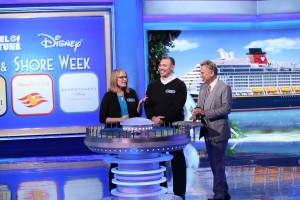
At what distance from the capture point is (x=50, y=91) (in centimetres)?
791

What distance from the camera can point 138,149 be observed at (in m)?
3.44

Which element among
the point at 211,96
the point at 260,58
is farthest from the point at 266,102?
the point at 211,96

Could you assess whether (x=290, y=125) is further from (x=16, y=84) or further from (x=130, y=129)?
(x=130, y=129)

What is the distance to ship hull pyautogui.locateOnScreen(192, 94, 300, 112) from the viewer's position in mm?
13367

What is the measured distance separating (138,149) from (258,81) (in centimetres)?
1082

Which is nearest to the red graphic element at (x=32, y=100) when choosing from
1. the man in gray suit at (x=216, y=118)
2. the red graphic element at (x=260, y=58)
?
the man in gray suit at (x=216, y=118)

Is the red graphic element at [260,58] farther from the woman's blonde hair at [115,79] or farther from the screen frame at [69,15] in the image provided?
the woman's blonde hair at [115,79]

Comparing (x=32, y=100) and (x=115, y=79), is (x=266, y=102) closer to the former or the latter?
(x=32, y=100)

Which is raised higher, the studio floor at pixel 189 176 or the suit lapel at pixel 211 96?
the suit lapel at pixel 211 96

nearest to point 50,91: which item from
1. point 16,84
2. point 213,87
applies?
point 16,84

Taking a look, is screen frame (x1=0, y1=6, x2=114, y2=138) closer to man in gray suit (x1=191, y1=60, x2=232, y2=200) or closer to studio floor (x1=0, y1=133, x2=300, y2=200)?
studio floor (x1=0, y1=133, x2=300, y2=200)

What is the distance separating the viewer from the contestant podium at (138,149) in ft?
11.3

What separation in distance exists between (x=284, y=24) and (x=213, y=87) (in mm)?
6224

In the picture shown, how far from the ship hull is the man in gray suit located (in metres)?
8.45
